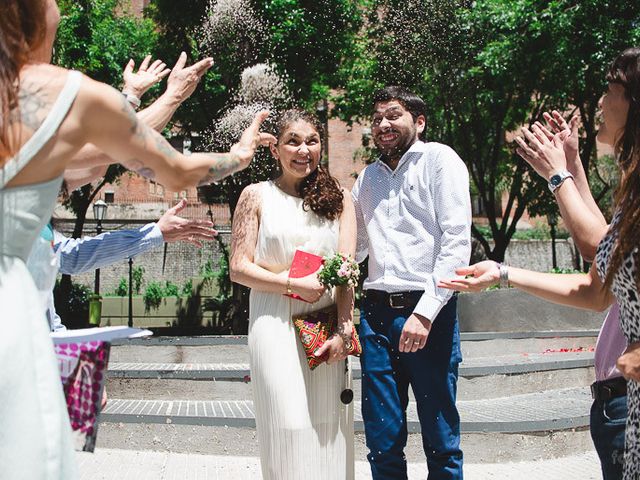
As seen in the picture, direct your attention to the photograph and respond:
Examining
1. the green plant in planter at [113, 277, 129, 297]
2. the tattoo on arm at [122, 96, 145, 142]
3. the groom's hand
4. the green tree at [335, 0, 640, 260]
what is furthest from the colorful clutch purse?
the green plant in planter at [113, 277, 129, 297]

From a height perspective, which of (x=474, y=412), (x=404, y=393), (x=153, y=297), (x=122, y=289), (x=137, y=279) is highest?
(x=404, y=393)

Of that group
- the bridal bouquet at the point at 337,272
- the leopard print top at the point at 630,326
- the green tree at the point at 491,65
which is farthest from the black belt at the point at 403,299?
the green tree at the point at 491,65

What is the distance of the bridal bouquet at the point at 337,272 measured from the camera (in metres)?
3.60

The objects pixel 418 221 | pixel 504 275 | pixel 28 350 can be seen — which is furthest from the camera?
pixel 418 221

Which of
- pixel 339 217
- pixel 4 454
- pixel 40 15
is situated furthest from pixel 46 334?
pixel 339 217

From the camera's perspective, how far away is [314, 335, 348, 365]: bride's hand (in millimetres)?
3600

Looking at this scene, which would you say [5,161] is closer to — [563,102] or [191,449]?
[191,449]

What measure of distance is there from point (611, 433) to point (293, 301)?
177 centimetres

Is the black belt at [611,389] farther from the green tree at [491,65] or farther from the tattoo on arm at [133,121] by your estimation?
the green tree at [491,65]

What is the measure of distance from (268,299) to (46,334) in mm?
2035

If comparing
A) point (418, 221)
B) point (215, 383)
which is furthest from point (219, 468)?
point (418, 221)

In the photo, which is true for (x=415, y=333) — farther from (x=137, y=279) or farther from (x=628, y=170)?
(x=137, y=279)

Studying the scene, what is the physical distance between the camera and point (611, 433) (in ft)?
7.71

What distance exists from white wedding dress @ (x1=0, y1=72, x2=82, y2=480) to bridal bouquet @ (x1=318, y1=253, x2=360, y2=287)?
1956 mm
